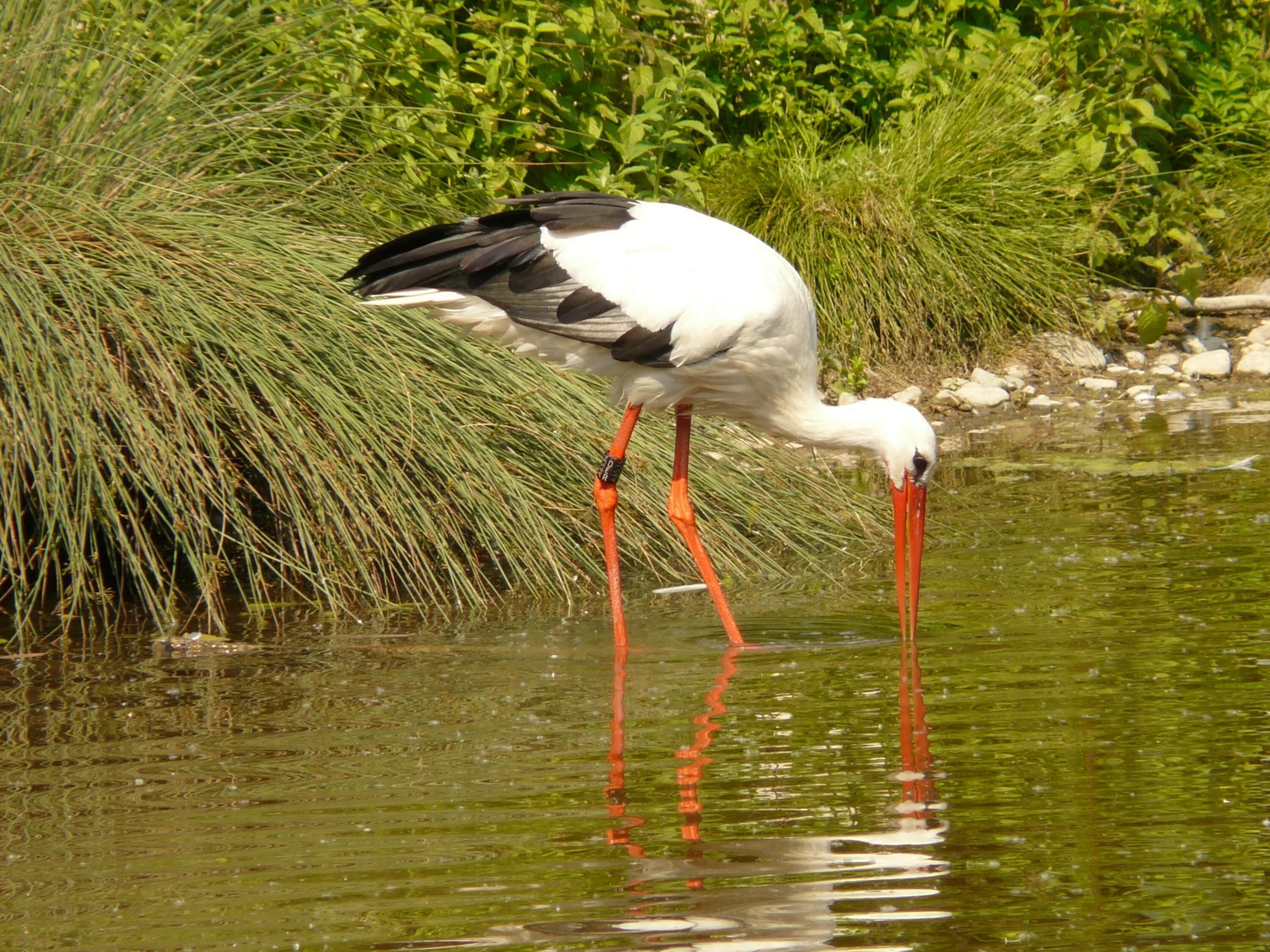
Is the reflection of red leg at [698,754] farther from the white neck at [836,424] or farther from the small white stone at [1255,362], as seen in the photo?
the small white stone at [1255,362]

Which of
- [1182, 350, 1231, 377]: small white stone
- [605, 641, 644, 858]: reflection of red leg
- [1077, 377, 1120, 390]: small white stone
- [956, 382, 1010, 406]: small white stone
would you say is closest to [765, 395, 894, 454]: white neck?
[605, 641, 644, 858]: reflection of red leg

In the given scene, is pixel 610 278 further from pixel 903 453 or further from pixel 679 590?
pixel 679 590

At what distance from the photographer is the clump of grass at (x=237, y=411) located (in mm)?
5520

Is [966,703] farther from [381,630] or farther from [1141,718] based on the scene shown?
[381,630]

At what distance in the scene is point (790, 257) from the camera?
9.13 meters

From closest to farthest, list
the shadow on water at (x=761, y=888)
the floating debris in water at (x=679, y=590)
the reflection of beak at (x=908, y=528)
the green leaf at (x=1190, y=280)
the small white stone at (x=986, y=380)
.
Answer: the shadow on water at (x=761, y=888) < the reflection of beak at (x=908, y=528) < the floating debris in water at (x=679, y=590) < the small white stone at (x=986, y=380) < the green leaf at (x=1190, y=280)

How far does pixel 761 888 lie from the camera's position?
308cm

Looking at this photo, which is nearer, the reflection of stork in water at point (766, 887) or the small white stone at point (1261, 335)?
the reflection of stork in water at point (766, 887)

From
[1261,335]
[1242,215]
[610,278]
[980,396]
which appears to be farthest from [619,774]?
[1242,215]

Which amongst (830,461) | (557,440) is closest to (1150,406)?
(830,461)

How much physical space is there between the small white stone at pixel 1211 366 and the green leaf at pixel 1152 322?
27 centimetres

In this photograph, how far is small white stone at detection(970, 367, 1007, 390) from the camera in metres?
9.23

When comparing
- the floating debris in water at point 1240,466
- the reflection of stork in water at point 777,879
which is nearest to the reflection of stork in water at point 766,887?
the reflection of stork in water at point 777,879

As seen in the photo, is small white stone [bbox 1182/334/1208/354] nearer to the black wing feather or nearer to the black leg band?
the black leg band
